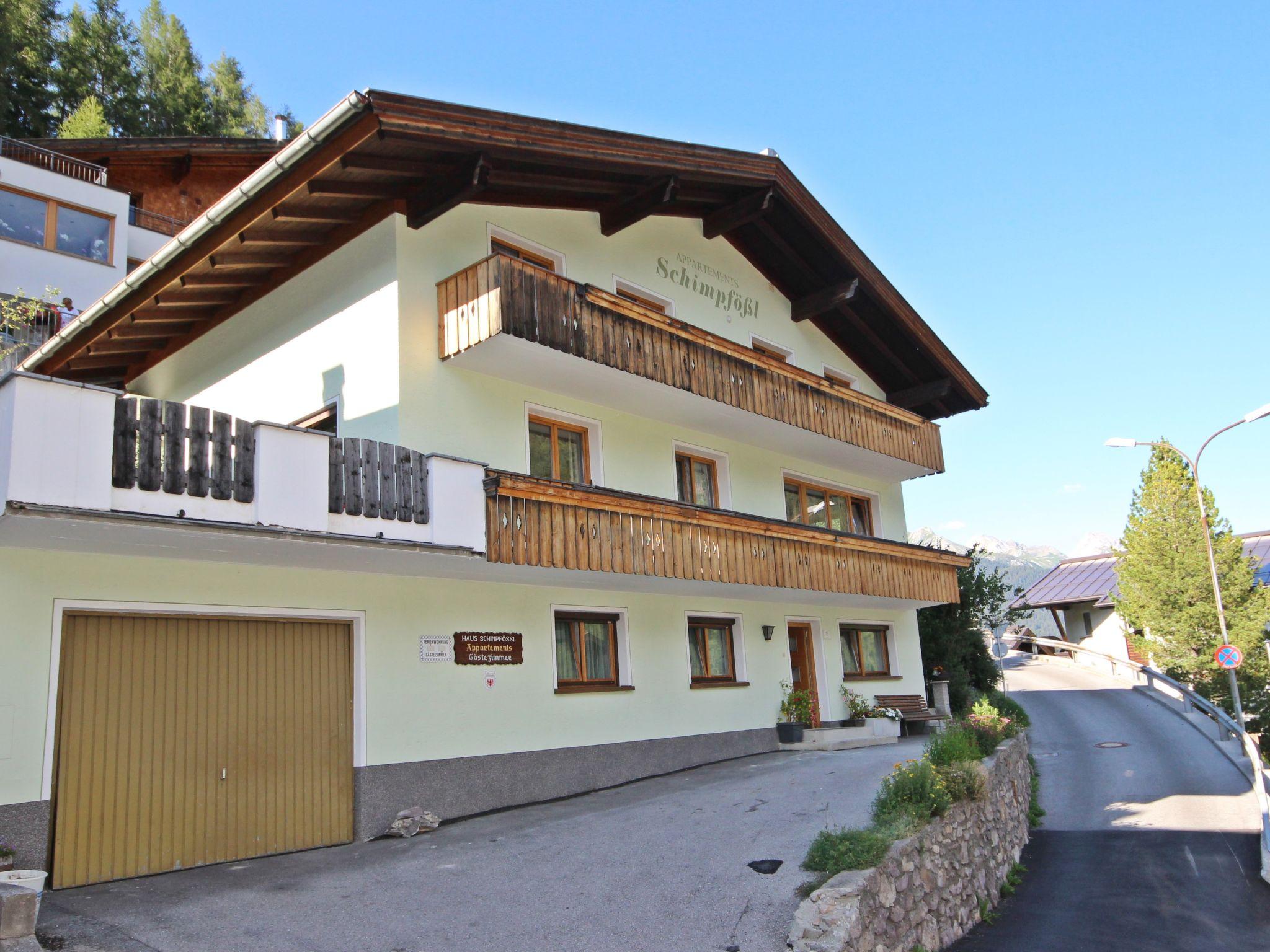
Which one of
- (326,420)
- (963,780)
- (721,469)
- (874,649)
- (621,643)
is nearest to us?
(963,780)

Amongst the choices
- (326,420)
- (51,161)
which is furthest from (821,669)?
(51,161)

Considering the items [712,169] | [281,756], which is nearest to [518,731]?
[281,756]

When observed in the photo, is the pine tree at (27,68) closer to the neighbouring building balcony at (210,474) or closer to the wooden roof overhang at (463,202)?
the wooden roof overhang at (463,202)

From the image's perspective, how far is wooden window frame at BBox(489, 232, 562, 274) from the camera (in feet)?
46.3

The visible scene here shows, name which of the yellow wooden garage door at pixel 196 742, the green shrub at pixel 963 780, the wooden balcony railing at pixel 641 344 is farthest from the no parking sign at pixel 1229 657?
the yellow wooden garage door at pixel 196 742

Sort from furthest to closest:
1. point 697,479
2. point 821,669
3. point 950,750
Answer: point 821,669 → point 697,479 → point 950,750

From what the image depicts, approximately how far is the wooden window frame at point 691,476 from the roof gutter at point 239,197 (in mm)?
7870

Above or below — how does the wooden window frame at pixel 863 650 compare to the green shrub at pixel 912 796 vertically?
above

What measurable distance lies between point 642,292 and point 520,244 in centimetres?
298

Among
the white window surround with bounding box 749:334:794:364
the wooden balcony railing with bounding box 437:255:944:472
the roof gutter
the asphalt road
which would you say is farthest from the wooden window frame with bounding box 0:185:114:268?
the asphalt road

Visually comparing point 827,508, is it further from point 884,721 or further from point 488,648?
point 488,648

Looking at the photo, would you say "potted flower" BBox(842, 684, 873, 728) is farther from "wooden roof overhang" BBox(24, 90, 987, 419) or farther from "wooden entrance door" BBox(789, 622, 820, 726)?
"wooden roof overhang" BBox(24, 90, 987, 419)

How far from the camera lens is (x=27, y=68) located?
35094 mm

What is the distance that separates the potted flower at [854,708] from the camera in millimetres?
19438
